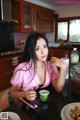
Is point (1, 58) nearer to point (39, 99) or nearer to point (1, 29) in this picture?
point (1, 29)

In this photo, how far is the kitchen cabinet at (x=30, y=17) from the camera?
3.49 m

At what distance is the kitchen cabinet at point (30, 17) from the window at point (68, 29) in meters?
0.40

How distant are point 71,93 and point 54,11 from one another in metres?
4.10

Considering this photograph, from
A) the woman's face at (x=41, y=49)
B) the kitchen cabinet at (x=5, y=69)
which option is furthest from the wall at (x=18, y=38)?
the woman's face at (x=41, y=49)

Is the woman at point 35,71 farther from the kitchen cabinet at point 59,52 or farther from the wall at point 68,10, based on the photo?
the wall at point 68,10

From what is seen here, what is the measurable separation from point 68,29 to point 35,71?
3.69 m

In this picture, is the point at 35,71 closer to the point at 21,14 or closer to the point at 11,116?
the point at 11,116

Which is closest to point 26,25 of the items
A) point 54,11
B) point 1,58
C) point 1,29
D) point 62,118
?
point 1,29

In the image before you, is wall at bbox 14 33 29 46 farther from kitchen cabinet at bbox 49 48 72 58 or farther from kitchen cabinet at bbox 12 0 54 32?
kitchen cabinet at bbox 49 48 72 58

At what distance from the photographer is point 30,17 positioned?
382 centimetres

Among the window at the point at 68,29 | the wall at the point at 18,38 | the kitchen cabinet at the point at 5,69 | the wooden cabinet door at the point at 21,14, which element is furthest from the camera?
the window at the point at 68,29

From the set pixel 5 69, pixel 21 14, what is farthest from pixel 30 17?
pixel 5 69

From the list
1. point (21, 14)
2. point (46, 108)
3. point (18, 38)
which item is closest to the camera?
point (46, 108)

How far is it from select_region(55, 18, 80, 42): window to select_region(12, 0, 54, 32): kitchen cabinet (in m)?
0.40
